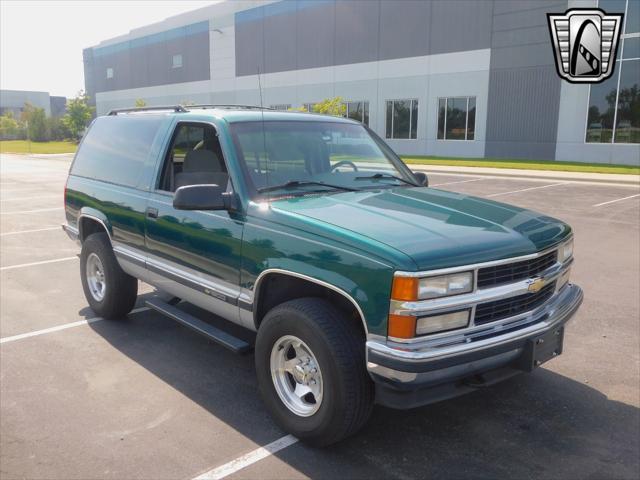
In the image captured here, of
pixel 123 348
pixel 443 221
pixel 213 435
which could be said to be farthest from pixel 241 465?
pixel 123 348

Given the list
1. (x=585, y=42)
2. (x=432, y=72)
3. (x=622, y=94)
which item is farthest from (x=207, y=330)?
(x=432, y=72)

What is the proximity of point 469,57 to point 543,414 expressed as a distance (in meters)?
30.0

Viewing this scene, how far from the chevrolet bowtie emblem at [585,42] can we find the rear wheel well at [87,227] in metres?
25.4

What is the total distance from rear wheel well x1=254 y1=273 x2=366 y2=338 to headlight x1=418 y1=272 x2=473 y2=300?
58 centimetres

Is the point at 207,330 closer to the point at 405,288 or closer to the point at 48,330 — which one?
the point at 405,288

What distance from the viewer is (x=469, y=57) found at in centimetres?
3097

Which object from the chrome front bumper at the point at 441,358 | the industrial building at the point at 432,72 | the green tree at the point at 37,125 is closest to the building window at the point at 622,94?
the industrial building at the point at 432,72

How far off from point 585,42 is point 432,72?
27.9 ft

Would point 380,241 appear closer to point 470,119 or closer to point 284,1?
point 470,119

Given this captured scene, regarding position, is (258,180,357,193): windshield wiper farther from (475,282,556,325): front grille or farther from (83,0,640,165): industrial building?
(83,0,640,165): industrial building

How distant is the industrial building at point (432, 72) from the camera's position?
1049 inches

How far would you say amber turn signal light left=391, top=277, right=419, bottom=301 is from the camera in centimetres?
291

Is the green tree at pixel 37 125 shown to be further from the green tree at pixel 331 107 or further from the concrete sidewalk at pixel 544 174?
the concrete sidewalk at pixel 544 174

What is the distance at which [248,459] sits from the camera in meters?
3.37
